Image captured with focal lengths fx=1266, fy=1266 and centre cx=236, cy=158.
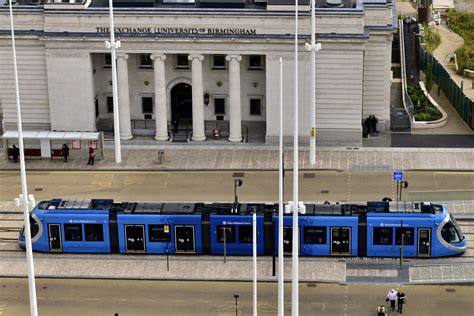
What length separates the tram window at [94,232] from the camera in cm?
9325

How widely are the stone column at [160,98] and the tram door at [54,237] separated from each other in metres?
26.0

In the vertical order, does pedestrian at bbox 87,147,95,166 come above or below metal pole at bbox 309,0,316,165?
below

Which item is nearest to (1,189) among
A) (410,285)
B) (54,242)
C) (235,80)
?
(54,242)

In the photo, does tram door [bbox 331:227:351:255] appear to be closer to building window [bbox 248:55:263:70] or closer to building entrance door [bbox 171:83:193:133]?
building window [bbox 248:55:263:70]

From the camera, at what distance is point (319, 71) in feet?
375

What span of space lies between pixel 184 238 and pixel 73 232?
827cm

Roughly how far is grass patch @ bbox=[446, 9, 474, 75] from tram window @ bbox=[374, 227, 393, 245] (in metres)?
55.8

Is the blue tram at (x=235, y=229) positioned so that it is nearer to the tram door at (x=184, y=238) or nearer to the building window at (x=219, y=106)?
the tram door at (x=184, y=238)

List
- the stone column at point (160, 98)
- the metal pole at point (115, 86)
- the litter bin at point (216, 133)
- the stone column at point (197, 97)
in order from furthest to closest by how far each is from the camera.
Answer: the litter bin at point (216, 133) < the stone column at point (160, 98) < the stone column at point (197, 97) < the metal pole at point (115, 86)

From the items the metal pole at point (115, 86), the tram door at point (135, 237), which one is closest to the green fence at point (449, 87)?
the metal pole at point (115, 86)

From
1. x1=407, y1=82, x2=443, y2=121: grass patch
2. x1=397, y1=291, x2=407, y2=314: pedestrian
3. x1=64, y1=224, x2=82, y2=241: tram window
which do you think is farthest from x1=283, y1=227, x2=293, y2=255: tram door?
x1=407, y1=82, x2=443, y2=121: grass patch

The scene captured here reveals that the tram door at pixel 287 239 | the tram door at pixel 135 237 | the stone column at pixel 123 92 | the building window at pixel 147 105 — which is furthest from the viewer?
the building window at pixel 147 105

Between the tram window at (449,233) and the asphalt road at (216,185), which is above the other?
the asphalt road at (216,185)

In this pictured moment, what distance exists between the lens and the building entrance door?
4771 inches
